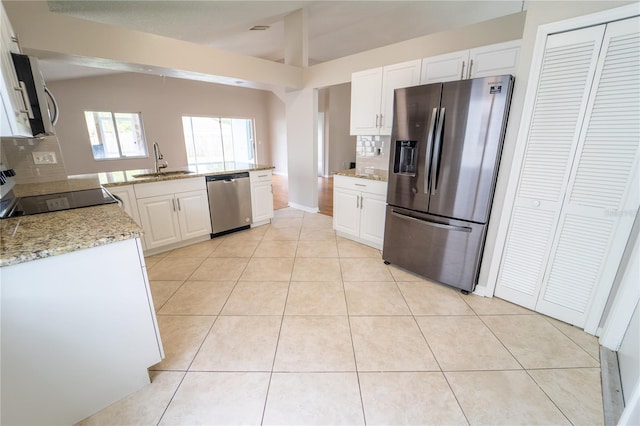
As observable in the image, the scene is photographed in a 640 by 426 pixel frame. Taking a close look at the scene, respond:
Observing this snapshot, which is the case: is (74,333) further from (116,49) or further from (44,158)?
(116,49)

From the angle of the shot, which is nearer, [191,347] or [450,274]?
[191,347]

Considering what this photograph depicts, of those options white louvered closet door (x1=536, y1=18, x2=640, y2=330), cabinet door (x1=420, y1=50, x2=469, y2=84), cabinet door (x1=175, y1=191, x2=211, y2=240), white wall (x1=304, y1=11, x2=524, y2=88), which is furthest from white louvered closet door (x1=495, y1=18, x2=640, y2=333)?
cabinet door (x1=175, y1=191, x2=211, y2=240)

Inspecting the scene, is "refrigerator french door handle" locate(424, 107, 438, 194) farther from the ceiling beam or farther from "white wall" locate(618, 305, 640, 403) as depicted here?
the ceiling beam

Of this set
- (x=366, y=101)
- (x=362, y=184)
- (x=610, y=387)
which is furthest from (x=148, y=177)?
(x=610, y=387)

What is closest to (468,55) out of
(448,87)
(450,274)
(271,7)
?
Answer: (448,87)

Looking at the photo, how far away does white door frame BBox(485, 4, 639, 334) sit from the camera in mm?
1534

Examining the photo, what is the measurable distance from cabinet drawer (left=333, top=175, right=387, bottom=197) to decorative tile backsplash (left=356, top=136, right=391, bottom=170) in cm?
48

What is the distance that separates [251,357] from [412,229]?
1.76 metres

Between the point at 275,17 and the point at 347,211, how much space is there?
335cm

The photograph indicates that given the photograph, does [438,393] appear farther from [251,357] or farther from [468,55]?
[468,55]

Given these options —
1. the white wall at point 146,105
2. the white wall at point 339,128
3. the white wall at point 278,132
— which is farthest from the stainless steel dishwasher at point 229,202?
the white wall at point 278,132

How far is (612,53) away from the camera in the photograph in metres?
1.55

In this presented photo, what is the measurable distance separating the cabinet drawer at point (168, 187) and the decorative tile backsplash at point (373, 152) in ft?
7.02

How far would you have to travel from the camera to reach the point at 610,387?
1.43m
